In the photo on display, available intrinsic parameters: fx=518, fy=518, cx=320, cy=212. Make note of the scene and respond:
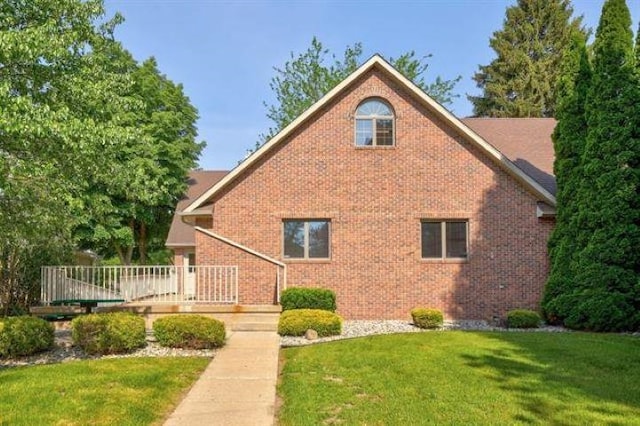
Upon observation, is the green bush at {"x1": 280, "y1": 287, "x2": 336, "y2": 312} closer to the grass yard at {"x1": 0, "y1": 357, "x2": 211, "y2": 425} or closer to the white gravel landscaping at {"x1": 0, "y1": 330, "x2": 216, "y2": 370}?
the white gravel landscaping at {"x1": 0, "y1": 330, "x2": 216, "y2": 370}

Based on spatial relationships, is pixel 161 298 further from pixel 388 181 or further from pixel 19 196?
pixel 388 181

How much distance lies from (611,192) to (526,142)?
6.44 meters

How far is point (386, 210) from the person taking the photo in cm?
1475

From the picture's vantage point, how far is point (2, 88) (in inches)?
270

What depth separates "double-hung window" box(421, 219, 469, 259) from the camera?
1471 centimetres

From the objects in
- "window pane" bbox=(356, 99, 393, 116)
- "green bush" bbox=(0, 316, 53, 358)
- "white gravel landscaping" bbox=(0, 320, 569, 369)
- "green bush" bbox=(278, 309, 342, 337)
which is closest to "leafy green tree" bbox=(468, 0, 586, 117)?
"window pane" bbox=(356, 99, 393, 116)

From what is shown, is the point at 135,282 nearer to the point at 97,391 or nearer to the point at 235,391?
the point at 97,391

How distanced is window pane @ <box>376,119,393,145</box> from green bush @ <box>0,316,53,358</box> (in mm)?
9739

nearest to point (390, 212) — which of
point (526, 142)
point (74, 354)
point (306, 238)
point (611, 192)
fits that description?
point (306, 238)

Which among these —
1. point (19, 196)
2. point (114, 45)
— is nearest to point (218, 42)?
point (114, 45)

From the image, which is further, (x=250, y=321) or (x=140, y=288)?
(x=140, y=288)

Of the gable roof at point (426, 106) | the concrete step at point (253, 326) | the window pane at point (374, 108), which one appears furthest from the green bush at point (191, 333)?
the window pane at point (374, 108)

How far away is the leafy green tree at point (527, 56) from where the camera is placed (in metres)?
36.9

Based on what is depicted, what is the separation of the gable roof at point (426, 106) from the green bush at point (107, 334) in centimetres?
530
